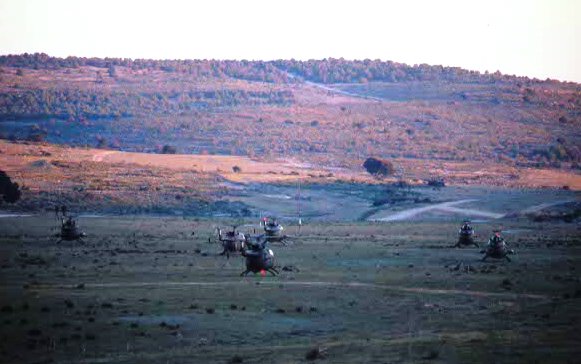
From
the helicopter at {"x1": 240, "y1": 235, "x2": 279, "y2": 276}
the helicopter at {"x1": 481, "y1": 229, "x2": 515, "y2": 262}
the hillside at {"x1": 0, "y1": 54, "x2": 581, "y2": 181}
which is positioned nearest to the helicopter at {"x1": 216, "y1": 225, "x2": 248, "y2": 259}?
the helicopter at {"x1": 240, "y1": 235, "x2": 279, "y2": 276}

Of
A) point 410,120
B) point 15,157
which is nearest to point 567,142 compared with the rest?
point 410,120

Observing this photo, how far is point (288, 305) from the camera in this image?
29.7 meters

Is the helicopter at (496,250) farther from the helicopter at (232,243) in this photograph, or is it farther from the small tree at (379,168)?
the small tree at (379,168)

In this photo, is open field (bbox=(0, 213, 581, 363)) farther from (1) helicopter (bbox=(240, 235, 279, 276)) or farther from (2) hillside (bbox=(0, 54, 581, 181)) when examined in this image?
(2) hillside (bbox=(0, 54, 581, 181))

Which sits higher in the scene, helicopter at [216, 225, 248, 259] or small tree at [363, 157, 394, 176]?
helicopter at [216, 225, 248, 259]

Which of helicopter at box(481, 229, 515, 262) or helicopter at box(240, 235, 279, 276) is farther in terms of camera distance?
helicopter at box(481, 229, 515, 262)

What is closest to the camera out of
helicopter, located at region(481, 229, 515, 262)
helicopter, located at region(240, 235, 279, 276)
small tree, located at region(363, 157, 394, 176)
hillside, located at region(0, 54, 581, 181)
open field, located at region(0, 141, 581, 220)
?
helicopter, located at region(240, 235, 279, 276)

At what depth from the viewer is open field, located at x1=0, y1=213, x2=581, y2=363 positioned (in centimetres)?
2228

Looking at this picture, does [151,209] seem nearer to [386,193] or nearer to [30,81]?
[386,193]

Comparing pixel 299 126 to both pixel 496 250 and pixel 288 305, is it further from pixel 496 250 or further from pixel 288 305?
pixel 288 305

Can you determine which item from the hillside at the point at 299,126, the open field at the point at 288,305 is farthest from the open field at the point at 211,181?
the open field at the point at 288,305

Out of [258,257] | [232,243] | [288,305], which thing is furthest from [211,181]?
[288,305]

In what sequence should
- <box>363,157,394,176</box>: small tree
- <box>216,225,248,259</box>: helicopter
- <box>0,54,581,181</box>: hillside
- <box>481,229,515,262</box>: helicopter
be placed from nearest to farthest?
1. <box>481,229,515,262</box>: helicopter
2. <box>216,225,248,259</box>: helicopter
3. <box>363,157,394,176</box>: small tree
4. <box>0,54,581,181</box>: hillside

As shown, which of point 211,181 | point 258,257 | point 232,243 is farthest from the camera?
point 211,181
